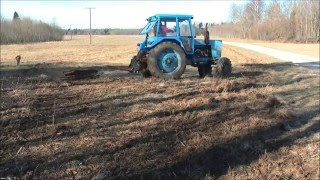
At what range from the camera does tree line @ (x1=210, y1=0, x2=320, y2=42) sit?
62.9m

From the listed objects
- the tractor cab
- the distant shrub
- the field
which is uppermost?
the distant shrub

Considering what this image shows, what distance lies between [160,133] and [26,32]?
64.5m

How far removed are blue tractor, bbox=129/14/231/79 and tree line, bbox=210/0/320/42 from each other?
5146 centimetres

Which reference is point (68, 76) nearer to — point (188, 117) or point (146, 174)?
point (188, 117)

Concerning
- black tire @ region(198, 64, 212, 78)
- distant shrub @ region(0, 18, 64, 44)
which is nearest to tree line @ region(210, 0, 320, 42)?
distant shrub @ region(0, 18, 64, 44)

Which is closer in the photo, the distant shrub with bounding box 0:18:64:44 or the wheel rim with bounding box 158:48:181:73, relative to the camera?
the wheel rim with bounding box 158:48:181:73

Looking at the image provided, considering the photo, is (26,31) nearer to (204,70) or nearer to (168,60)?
(204,70)

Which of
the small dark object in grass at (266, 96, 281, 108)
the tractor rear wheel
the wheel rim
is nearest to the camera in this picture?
the small dark object in grass at (266, 96, 281, 108)

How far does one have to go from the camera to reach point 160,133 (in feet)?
23.6

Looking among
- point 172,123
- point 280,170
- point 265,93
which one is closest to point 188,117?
point 172,123

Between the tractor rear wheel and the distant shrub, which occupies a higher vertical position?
the distant shrub

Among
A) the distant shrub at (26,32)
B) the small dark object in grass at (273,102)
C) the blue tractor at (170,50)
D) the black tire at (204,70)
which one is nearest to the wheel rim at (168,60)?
the blue tractor at (170,50)

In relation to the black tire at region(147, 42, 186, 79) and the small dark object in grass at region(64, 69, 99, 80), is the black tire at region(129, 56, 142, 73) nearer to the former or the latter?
the black tire at region(147, 42, 186, 79)

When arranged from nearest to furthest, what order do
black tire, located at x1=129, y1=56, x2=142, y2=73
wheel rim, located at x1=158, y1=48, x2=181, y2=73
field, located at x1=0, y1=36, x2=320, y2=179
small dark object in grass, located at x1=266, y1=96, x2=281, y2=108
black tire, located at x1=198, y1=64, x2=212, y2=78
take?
field, located at x1=0, y1=36, x2=320, y2=179
small dark object in grass, located at x1=266, y1=96, x2=281, y2=108
wheel rim, located at x1=158, y1=48, x2=181, y2=73
black tire, located at x1=129, y1=56, x2=142, y2=73
black tire, located at x1=198, y1=64, x2=212, y2=78
